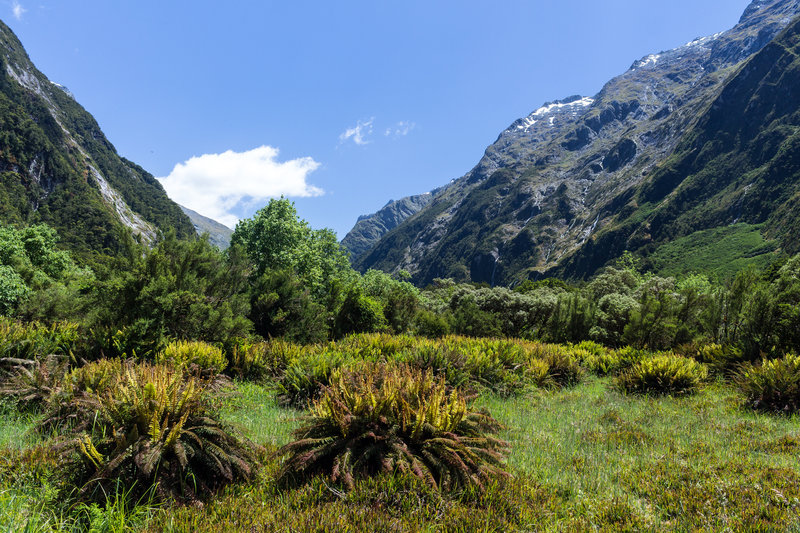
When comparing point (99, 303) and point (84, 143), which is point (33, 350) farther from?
point (84, 143)

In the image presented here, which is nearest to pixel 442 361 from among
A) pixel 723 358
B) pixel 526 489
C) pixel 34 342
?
pixel 526 489

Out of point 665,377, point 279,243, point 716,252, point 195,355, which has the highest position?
point 279,243

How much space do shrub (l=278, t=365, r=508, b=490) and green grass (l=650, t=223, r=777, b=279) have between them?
99686 millimetres

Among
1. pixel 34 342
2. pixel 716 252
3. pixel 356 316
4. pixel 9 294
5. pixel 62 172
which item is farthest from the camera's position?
pixel 62 172

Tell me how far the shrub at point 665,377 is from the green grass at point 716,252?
9300 centimetres

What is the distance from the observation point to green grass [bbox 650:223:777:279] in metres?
86.5

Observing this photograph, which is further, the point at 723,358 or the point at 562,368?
the point at 723,358

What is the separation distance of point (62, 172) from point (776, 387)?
143 metres

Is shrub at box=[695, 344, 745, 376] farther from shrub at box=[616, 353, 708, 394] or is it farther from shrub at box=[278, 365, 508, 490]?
shrub at box=[278, 365, 508, 490]

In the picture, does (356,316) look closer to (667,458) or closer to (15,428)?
(15,428)

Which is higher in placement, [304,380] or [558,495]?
[304,380]

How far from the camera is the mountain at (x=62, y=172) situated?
8806 cm

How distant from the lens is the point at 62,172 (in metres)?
103

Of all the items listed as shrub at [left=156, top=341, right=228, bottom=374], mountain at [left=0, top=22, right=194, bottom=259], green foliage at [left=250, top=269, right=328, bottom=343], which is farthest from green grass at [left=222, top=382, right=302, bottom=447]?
mountain at [left=0, top=22, right=194, bottom=259]
